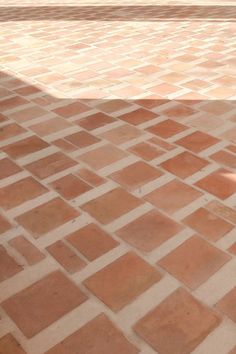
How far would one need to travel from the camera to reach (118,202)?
1868mm

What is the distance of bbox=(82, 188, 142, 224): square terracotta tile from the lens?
179 cm

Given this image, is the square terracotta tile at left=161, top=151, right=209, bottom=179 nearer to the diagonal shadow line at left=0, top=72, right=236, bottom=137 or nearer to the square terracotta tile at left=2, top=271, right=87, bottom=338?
the diagonal shadow line at left=0, top=72, right=236, bottom=137

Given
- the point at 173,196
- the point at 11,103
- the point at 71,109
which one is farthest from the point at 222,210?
the point at 11,103

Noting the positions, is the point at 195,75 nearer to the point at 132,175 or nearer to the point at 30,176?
the point at 132,175

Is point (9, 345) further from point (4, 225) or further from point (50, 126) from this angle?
point (50, 126)

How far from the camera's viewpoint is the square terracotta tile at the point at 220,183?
1924 millimetres

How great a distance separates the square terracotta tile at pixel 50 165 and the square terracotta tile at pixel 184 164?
51 centimetres

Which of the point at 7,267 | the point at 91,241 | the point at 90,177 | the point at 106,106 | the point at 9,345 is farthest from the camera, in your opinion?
the point at 106,106

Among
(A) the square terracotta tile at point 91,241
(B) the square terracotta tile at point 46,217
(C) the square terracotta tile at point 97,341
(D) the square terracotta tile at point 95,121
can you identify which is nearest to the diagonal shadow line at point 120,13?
(D) the square terracotta tile at point 95,121

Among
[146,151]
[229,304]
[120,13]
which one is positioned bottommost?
[229,304]

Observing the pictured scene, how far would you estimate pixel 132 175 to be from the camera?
2.06 metres

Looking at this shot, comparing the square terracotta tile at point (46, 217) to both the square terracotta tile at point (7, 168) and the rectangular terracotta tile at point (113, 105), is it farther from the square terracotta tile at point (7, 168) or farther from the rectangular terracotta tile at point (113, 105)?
the rectangular terracotta tile at point (113, 105)

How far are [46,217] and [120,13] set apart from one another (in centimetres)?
441

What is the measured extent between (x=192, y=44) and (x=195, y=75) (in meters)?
0.92
